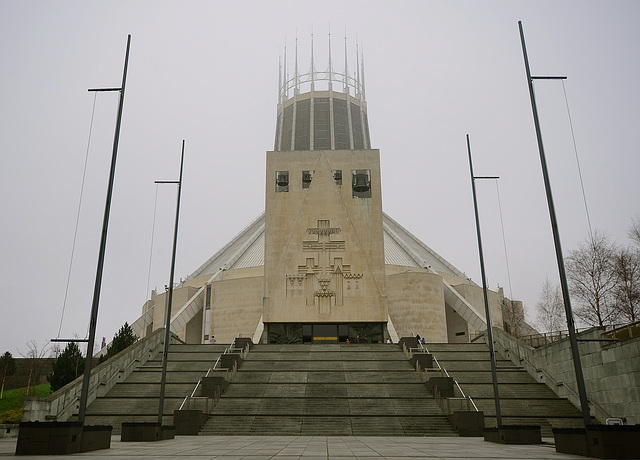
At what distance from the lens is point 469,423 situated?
14242 mm

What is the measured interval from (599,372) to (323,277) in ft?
55.3

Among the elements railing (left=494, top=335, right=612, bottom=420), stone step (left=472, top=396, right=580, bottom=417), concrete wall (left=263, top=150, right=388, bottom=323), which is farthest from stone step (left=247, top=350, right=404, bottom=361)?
concrete wall (left=263, top=150, right=388, bottom=323)

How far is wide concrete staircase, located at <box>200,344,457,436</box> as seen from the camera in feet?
48.8

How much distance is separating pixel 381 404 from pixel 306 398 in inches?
96.3

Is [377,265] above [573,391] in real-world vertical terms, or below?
above

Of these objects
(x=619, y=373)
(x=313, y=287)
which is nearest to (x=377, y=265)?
(x=313, y=287)

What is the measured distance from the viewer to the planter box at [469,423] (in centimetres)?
1414

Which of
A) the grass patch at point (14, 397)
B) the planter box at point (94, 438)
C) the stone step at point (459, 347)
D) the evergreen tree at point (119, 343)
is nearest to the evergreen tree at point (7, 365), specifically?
the grass patch at point (14, 397)

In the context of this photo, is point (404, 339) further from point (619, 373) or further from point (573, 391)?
point (619, 373)

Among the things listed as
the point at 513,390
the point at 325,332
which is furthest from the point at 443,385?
the point at 325,332

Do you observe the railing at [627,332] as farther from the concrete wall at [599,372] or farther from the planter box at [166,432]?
the planter box at [166,432]

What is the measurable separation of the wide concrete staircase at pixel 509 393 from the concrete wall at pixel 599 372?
1.51 feet

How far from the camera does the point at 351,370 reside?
20.4 m

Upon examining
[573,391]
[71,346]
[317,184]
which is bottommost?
[573,391]
